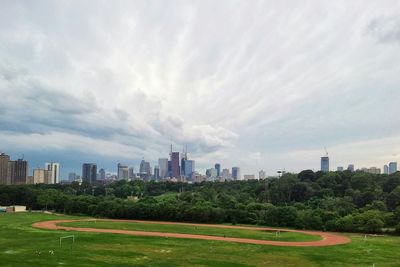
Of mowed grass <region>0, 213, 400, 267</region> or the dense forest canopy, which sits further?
the dense forest canopy

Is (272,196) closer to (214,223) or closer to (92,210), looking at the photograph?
(214,223)

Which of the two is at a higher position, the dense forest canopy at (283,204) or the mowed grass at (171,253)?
the dense forest canopy at (283,204)

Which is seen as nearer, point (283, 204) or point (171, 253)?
point (171, 253)

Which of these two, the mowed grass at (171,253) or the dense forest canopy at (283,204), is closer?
the mowed grass at (171,253)

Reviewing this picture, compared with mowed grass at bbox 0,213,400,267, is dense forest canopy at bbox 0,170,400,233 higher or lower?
higher

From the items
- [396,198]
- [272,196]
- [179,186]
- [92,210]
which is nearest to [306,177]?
[272,196]
